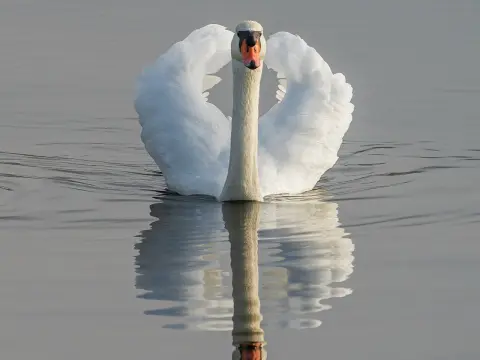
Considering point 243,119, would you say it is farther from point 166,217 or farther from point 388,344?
point 388,344

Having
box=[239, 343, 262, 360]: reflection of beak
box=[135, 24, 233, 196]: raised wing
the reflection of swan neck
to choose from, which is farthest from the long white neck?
box=[239, 343, 262, 360]: reflection of beak

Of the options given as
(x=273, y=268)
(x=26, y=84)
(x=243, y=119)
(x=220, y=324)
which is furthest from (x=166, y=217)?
(x=26, y=84)

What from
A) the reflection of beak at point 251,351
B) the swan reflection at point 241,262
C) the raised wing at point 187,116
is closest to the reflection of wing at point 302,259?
the swan reflection at point 241,262

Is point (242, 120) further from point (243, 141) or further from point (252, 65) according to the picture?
point (252, 65)

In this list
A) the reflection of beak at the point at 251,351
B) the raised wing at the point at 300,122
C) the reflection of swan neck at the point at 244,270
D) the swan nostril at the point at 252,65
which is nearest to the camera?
the reflection of beak at the point at 251,351

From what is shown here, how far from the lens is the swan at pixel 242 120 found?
42.6 feet

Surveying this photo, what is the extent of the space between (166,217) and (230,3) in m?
9.90

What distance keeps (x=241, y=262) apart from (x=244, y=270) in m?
0.25

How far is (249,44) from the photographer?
1255 centimetres

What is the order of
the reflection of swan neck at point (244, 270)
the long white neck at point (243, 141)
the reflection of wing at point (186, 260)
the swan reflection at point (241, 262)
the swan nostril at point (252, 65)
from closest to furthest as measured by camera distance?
the reflection of swan neck at point (244, 270) < the swan reflection at point (241, 262) < the reflection of wing at point (186, 260) < the swan nostril at point (252, 65) < the long white neck at point (243, 141)

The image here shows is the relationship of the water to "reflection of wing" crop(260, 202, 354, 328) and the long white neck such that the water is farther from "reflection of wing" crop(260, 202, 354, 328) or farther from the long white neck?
the long white neck

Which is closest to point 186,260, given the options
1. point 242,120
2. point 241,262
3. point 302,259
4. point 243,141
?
point 241,262

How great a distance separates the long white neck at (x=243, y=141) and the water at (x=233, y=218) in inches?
8.5

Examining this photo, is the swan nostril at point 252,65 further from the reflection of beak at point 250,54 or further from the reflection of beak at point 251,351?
the reflection of beak at point 251,351
